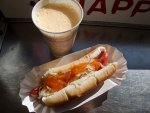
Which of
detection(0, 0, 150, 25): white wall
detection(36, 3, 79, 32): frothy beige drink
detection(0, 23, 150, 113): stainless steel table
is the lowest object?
detection(0, 23, 150, 113): stainless steel table

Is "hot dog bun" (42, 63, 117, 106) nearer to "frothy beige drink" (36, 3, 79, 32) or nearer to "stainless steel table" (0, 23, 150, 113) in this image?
"stainless steel table" (0, 23, 150, 113)

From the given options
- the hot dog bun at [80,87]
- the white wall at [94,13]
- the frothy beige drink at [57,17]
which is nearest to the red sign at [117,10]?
the white wall at [94,13]

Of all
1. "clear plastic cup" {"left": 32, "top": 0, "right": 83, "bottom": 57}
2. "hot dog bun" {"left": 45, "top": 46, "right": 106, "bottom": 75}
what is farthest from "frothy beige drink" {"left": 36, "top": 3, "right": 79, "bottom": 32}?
"hot dog bun" {"left": 45, "top": 46, "right": 106, "bottom": 75}

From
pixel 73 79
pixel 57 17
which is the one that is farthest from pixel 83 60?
pixel 57 17

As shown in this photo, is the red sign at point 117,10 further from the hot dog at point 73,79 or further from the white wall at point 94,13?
the hot dog at point 73,79

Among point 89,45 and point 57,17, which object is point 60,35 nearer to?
point 57,17

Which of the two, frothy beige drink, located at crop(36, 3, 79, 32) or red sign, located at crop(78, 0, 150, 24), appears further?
red sign, located at crop(78, 0, 150, 24)

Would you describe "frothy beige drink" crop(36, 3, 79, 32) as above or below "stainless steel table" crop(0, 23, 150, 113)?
above
